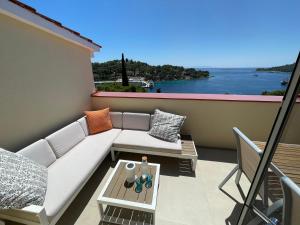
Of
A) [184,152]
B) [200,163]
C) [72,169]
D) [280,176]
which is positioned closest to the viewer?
[280,176]

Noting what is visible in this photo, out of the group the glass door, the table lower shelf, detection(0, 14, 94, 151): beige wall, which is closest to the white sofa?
detection(0, 14, 94, 151): beige wall

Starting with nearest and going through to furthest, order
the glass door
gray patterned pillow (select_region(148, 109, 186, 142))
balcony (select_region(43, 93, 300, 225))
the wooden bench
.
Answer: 1. the glass door
2. balcony (select_region(43, 93, 300, 225))
3. the wooden bench
4. gray patterned pillow (select_region(148, 109, 186, 142))

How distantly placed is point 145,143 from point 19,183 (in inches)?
70.7

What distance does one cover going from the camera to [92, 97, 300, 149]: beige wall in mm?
→ 2973

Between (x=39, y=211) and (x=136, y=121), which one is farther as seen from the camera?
(x=136, y=121)

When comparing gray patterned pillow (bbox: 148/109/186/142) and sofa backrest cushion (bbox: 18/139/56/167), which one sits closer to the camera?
sofa backrest cushion (bbox: 18/139/56/167)

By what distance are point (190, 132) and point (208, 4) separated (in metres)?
4.12

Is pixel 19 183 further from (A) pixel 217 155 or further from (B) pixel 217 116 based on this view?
(B) pixel 217 116

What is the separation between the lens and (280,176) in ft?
4.04

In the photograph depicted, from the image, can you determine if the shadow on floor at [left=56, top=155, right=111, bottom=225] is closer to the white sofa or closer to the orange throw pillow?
the white sofa

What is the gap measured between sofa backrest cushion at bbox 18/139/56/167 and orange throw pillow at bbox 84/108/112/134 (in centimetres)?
99

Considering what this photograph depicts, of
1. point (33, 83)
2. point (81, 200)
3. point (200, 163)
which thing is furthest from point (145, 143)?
point (33, 83)

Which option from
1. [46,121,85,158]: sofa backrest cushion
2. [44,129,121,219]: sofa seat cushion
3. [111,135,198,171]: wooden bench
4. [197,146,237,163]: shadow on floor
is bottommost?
[197,146,237,163]: shadow on floor

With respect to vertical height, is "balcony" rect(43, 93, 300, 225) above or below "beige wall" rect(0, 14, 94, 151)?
below
